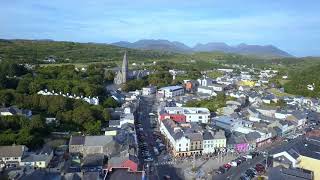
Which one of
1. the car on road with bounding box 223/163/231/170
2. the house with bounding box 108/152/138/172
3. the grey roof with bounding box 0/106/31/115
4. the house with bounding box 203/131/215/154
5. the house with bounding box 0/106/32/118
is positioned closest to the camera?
the house with bounding box 108/152/138/172

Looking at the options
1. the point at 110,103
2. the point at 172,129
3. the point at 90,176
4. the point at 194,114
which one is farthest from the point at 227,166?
the point at 110,103

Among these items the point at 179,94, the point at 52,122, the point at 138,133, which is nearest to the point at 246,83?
the point at 179,94

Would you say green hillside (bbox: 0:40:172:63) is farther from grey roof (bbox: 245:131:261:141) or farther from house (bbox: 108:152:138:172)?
house (bbox: 108:152:138:172)

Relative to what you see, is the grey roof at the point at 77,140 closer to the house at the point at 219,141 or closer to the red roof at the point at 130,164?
the red roof at the point at 130,164

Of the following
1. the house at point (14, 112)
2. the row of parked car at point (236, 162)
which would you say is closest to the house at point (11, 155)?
the house at point (14, 112)

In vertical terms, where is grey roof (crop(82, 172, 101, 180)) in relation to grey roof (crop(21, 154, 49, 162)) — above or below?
above

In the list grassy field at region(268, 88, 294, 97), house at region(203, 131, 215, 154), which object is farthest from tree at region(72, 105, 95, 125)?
grassy field at region(268, 88, 294, 97)

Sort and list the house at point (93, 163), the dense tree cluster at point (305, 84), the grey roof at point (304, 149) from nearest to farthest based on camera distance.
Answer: the house at point (93, 163)
the grey roof at point (304, 149)
the dense tree cluster at point (305, 84)
